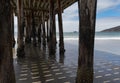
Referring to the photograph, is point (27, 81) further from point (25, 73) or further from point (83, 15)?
point (83, 15)

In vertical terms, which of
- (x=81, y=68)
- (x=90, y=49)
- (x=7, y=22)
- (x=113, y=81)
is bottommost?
(x=113, y=81)

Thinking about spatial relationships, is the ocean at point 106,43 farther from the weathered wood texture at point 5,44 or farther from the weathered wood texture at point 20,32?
the weathered wood texture at point 5,44

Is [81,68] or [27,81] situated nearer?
[81,68]

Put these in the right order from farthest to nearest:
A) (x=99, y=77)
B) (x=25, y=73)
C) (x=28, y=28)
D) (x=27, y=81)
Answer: (x=28, y=28)
(x=25, y=73)
(x=99, y=77)
(x=27, y=81)

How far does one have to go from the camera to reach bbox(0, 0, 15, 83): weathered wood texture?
3.78 meters

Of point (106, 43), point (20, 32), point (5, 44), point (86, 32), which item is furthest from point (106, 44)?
point (5, 44)

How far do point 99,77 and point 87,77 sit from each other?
1596mm

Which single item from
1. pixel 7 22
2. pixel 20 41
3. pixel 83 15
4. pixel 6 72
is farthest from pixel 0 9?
pixel 20 41

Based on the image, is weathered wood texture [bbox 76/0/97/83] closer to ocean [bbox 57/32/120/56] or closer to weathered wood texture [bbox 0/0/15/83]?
weathered wood texture [bbox 0/0/15/83]

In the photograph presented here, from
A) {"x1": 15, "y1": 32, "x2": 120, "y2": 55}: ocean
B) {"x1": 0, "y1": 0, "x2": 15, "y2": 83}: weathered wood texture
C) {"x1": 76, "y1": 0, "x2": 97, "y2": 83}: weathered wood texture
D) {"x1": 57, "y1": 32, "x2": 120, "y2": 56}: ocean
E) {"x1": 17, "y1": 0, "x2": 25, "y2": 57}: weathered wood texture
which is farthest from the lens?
{"x1": 15, "y1": 32, "x2": 120, "y2": 55}: ocean

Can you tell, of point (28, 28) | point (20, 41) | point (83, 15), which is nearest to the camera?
point (83, 15)

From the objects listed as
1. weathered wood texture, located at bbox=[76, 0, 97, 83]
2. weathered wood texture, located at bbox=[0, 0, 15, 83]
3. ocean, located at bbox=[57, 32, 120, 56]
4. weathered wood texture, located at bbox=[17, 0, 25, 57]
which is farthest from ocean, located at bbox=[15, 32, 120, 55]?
weathered wood texture, located at bbox=[0, 0, 15, 83]

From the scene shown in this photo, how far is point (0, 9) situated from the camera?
12.3 feet

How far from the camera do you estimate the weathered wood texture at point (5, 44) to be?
12.4 feet
